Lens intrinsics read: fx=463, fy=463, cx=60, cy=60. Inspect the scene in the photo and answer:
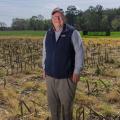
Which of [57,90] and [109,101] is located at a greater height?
[57,90]

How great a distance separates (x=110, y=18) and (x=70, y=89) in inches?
3472

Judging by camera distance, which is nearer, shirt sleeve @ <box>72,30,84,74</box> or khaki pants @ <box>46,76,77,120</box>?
shirt sleeve @ <box>72,30,84,74</box>

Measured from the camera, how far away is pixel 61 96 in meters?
5.89

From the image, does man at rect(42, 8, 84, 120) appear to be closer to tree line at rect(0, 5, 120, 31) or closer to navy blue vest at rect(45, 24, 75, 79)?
navy blue vest at rect(45, 24, 75, 79)

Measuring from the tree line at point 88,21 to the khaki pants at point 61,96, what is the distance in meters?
72.0

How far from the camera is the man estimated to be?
225 inches

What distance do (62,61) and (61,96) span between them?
1.55 feet

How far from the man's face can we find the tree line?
72.2m

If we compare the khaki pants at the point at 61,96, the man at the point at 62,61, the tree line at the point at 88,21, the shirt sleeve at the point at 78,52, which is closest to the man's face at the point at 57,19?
the man at the point at 62,61

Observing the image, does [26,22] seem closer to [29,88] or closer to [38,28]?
[38,28]

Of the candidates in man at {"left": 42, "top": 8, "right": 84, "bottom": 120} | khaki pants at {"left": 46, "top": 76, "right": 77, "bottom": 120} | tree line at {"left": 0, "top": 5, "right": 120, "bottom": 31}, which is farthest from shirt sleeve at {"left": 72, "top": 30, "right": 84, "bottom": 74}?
tree line at {"left": 0, "top": 5, "right": 120, "bottom": 31}

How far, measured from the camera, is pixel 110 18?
9306 centimetres

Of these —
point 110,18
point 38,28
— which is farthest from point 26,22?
point 110,18

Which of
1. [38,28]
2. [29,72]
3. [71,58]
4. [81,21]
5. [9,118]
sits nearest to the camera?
[71,58]
